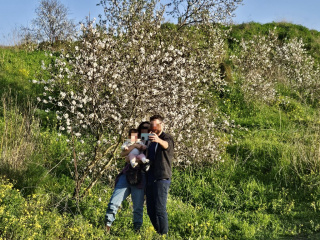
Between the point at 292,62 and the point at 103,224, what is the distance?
16.3 metres

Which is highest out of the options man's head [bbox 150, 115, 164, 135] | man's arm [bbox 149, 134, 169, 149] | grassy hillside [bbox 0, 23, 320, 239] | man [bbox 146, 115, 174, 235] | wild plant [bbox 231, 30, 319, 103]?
wild plant [bbox 231, 30, 319, 103]

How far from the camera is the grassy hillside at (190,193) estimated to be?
17.3 ft

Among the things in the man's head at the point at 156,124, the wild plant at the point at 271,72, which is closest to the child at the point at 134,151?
the man's head at the point at 156,124

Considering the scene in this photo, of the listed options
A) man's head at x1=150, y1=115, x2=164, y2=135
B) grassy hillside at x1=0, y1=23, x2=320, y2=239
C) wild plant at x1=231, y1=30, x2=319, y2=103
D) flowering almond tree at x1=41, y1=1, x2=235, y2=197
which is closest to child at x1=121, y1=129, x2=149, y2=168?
man's head at x1=150, y1=115, x2=164, y2=135

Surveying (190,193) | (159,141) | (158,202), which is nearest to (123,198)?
(158,202)

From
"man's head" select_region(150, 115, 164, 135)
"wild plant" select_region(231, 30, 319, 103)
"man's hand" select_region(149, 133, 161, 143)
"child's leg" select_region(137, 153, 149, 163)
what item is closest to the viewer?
"man's hand" select_region(149, 133, 161, 143)

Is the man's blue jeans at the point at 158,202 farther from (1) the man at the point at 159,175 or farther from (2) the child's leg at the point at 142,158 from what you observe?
(2) the child's leg at the point at 142,158

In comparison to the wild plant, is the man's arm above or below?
below

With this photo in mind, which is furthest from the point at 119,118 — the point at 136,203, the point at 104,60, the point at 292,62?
the point at 292,62

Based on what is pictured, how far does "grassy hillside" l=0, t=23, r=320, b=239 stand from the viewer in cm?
527

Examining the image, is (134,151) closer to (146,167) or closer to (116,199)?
(146,167)

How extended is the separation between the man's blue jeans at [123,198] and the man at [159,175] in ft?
0.43

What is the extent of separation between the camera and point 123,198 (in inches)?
203

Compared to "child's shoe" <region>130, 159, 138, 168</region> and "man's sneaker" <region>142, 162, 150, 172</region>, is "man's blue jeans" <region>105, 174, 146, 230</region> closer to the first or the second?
"man's sneaker" <region>142, 162, 150, 172</region>
